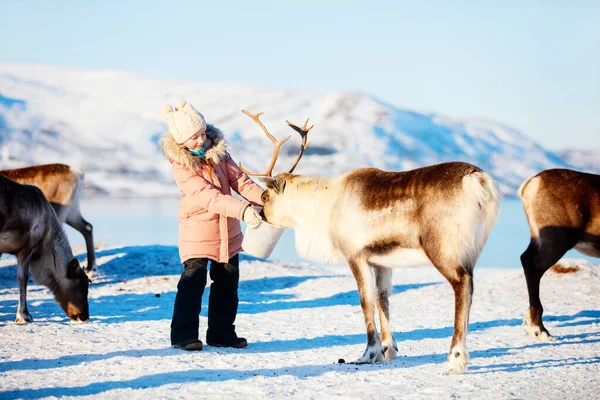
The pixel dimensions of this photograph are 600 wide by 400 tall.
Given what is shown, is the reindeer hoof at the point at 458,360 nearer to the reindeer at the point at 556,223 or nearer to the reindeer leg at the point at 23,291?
the reindeer at the point at 556,223

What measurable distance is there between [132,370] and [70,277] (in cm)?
318

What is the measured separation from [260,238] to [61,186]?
6.59 m

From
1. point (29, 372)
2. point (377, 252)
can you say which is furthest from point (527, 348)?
point (29, 372)

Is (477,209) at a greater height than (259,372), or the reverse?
(477,209)

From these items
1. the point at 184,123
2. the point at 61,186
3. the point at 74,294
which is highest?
the point at 184,123

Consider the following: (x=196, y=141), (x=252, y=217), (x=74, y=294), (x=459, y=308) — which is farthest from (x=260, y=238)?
(x=74, y=294)

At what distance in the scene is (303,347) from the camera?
6.98 meters

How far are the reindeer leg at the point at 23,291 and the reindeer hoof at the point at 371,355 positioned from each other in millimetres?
4129

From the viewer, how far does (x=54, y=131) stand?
188625 millimetres

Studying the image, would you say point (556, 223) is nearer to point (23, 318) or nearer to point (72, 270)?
point (72, 270)

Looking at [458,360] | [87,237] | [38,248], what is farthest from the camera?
[87,237]

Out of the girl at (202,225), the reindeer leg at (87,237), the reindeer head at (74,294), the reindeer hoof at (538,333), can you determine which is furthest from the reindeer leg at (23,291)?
the reindeer hoof at (538,333)


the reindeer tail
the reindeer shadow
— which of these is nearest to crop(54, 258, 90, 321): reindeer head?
the reindeer shadow

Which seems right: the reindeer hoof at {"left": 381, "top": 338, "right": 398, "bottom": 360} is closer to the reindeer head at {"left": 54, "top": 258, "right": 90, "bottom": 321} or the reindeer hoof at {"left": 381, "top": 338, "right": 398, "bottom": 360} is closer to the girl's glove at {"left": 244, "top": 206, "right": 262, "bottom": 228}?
the girl's glove at {"left": 244, "top": 206, "right": 262, "bottom": 228}
